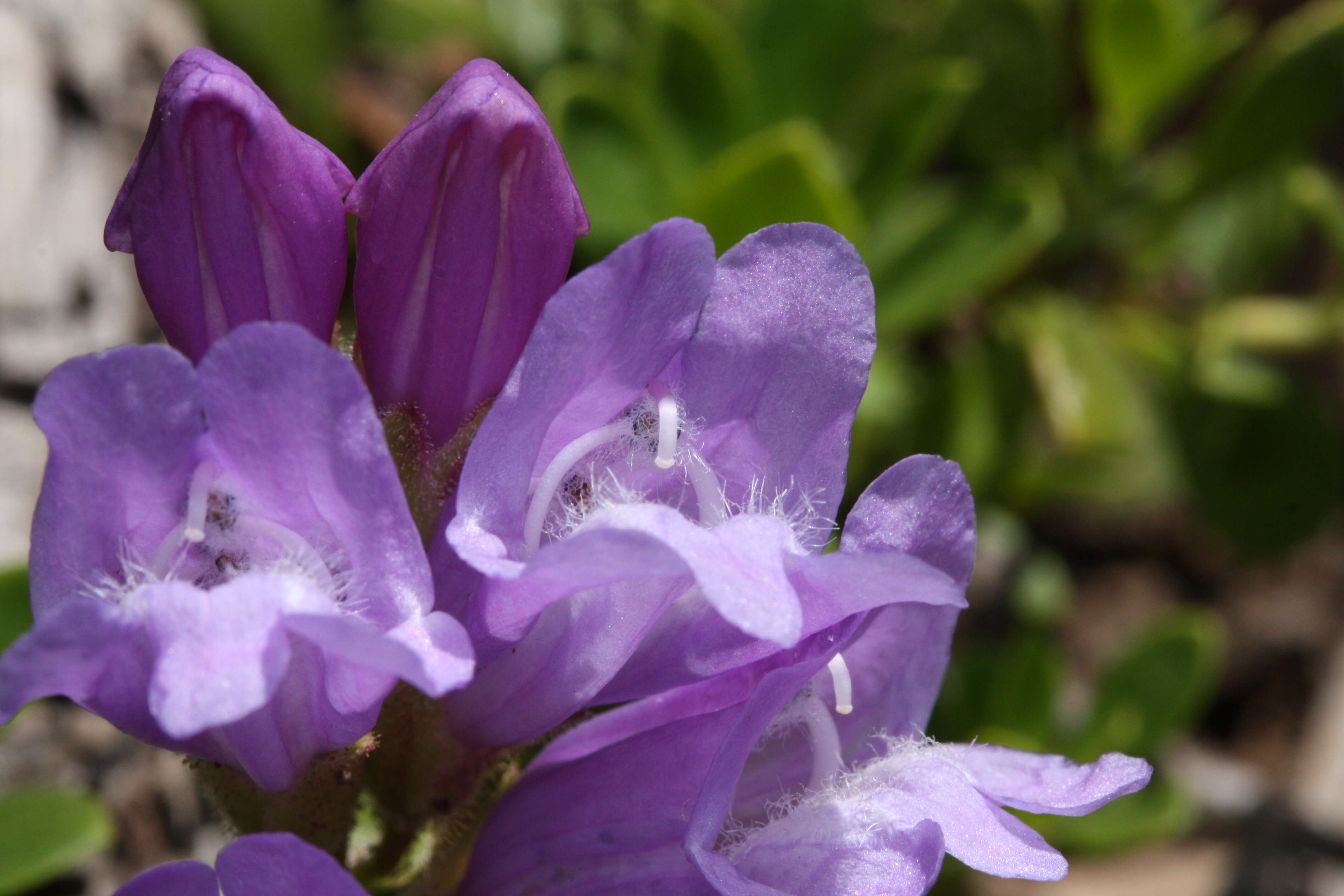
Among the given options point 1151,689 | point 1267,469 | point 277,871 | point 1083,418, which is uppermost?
point 277,871

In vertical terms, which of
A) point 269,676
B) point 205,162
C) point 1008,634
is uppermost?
point 205,162

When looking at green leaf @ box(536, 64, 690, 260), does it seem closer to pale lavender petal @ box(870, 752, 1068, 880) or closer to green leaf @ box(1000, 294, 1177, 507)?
green leaf @ box(1000, 294, 1177, 507)

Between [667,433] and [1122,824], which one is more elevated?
[667,433]

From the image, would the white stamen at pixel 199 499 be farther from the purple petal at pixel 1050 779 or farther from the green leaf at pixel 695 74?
the green leaf at pixel 695 74

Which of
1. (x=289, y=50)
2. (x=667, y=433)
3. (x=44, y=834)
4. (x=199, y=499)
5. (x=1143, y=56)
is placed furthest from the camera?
(x=289, y=50)

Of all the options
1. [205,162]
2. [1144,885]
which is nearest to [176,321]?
[205,162]

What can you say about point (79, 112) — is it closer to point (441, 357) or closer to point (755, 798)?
point (441, 357)

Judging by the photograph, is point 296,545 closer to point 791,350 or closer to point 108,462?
point 108,462

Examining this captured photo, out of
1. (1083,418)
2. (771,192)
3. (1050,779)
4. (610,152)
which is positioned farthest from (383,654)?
(1083,418)

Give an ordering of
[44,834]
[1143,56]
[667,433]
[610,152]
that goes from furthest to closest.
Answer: [1143,56], [610,152], [44,834], [667,433]
